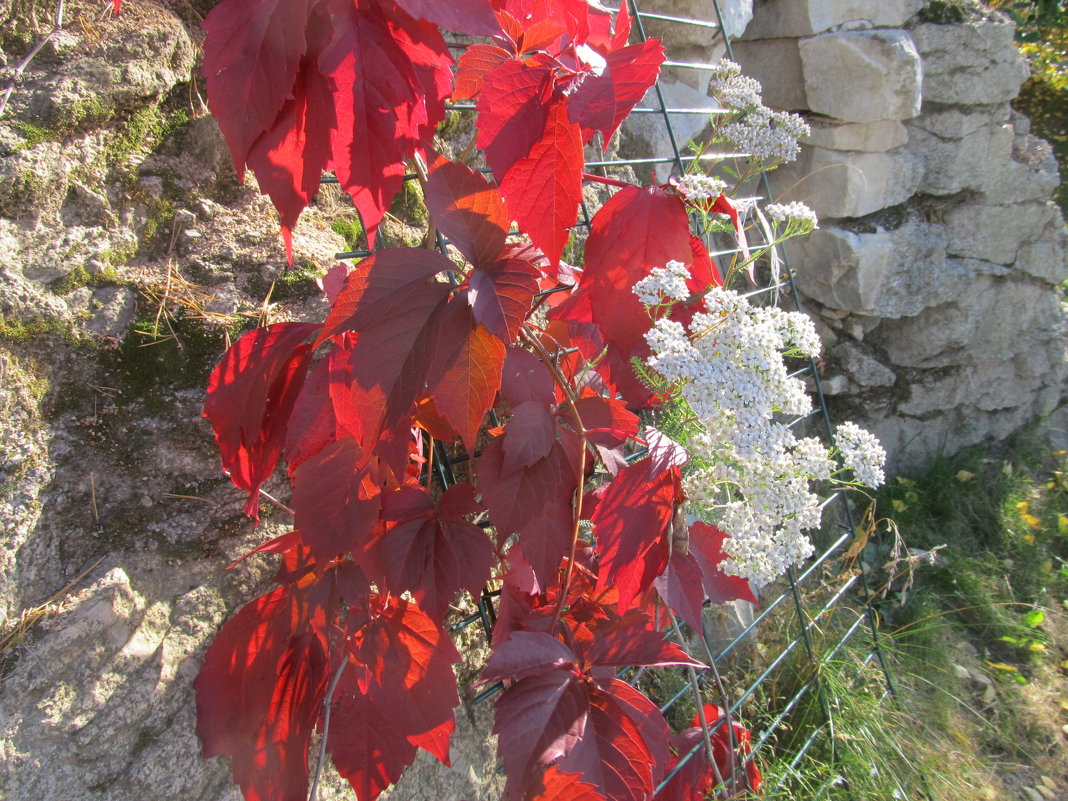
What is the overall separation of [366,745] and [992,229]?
9.56 feet

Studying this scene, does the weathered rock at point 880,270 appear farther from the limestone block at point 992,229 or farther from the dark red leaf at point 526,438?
the dark red leaf at point 526,438

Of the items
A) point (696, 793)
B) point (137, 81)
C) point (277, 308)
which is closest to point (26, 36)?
point (137, 81)

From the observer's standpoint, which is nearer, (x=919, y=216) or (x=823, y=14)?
(x=823, y=14)

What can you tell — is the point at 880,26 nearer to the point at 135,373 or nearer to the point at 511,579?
the point at 511,579

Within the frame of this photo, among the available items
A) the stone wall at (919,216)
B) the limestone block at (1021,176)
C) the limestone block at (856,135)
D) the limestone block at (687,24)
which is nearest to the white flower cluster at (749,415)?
the limestone block at (687,24)

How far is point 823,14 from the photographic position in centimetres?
222

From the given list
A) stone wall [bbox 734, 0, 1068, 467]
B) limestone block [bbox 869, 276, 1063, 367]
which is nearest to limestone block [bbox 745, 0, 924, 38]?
stone wall [bbox 734, 0, 1068, 467]

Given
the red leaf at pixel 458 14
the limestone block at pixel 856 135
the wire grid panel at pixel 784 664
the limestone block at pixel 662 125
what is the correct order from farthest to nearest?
the limestone block at pixel 856 135 < the limestone block at pixel 662 125 < the wire grid panel at pixel 784 664 < the red leaf at pixel 458 14

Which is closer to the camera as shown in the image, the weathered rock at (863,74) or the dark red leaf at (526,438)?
the dark red leaf at (526,438)

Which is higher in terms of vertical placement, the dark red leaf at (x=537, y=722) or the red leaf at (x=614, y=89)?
the red leaf at (x=614, y=89)

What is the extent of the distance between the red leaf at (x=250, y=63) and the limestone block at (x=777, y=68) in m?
2.18

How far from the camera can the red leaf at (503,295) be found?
644mm

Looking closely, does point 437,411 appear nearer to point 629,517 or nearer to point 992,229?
point 629,517

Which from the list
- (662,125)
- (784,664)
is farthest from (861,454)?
(662,125)
